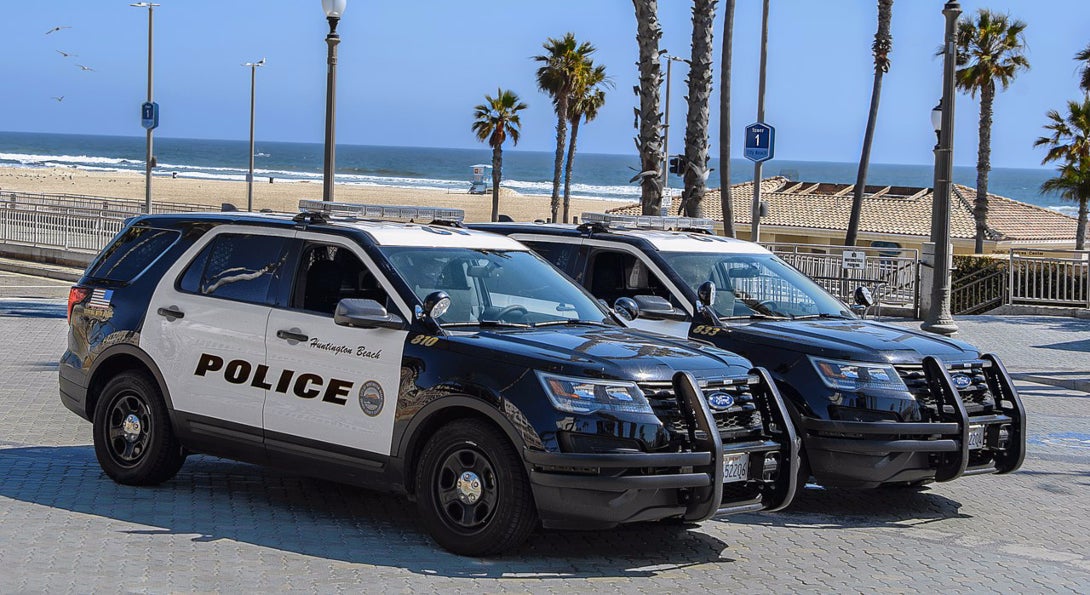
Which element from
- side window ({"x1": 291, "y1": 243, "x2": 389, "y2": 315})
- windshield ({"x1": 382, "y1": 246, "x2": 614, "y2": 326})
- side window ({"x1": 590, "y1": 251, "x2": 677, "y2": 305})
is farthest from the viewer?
side window ({"x1": 590, "y1": 251, "x2": 677, "y2": 305})

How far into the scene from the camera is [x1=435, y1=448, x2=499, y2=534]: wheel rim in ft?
22.2

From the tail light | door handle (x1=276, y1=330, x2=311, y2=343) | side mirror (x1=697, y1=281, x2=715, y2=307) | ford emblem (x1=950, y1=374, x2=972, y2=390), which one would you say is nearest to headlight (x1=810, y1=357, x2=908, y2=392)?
ford emblem (x1=950, y1=374, x2=972, y2=390)

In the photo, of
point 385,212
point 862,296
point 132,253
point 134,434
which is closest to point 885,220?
point 862,296

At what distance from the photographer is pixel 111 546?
6.92m

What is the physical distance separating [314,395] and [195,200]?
75485 millimetres

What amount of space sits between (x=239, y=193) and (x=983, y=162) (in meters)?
54.9

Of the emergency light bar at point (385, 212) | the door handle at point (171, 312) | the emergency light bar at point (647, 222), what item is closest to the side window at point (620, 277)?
the emergency light bar at point (647, 222)

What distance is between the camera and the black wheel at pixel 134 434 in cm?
823

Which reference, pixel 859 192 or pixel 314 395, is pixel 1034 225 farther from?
pixel 314 395

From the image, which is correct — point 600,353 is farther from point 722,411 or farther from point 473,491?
point 473,491

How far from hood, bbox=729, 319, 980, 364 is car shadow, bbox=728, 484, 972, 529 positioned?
40.0 inches

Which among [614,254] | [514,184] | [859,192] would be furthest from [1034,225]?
[514,184]

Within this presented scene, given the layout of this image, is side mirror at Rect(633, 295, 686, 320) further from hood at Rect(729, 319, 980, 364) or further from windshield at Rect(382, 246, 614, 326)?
windshield at Rect(382, 246, 614, 326)

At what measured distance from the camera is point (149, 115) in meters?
38.9
